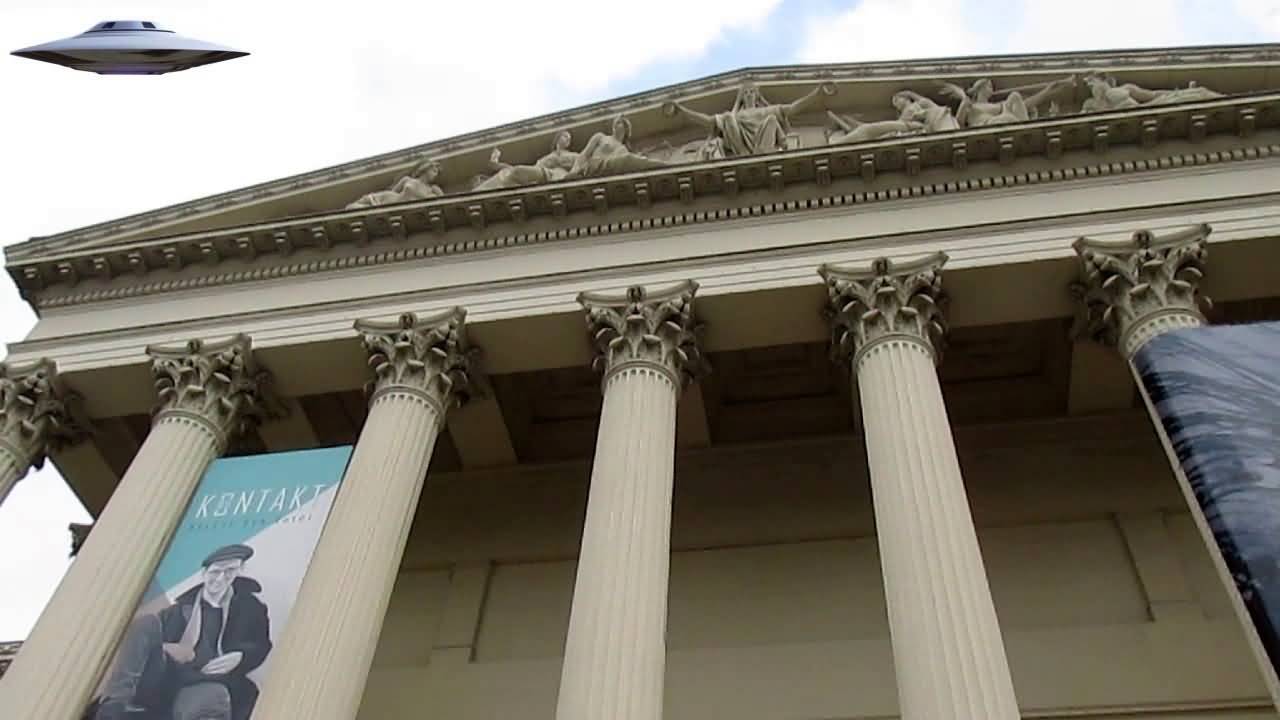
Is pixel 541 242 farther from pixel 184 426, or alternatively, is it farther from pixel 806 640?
pixel 806 640

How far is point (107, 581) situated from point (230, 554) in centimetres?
122

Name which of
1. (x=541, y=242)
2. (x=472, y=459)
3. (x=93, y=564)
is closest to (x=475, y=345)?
(x=541, y=242)

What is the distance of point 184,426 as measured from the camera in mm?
10664

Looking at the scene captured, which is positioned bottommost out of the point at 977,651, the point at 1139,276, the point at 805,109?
the point at 977,651

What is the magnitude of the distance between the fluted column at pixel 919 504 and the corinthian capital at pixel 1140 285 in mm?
1340

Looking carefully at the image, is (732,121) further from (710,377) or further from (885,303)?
(885,303)

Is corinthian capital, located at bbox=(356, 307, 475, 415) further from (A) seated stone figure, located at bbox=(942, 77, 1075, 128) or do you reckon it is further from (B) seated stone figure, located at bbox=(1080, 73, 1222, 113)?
(B) seated stone figure, located at bbox=(1080, 73, 1222, 113)

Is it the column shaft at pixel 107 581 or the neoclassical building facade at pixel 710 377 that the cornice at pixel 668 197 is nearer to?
the neoclassical building facade at pixel 710 377

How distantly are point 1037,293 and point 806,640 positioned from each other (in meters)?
4.14

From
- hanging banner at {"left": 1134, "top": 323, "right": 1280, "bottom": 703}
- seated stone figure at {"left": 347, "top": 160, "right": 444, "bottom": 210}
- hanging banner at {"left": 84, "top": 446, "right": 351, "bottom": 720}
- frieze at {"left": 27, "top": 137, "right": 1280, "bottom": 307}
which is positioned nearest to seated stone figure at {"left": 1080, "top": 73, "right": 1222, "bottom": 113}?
frieze at {"left": 27, "top": 137, "right": 1280, "bottom": 307}

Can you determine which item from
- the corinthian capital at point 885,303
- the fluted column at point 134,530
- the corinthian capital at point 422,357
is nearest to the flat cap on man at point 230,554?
the fluted column at point 134,530

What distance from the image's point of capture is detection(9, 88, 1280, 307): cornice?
11039 millimetres

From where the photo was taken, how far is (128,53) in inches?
493

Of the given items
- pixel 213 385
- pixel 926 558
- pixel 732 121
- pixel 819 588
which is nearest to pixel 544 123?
pixel 732 121
